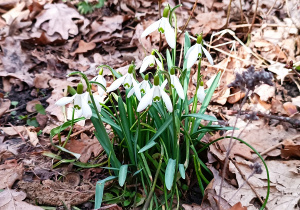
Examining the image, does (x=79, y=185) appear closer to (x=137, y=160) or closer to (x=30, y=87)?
(x=137, y=160)

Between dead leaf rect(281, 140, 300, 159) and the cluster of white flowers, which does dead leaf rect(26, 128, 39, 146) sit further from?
dead leaf rect(281, 140, 300, 159)

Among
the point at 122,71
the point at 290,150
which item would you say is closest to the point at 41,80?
the point at 122,71

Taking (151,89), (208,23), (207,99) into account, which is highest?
(151,89)

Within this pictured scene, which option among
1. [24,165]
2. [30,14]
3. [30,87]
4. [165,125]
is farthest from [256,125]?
[30,14]

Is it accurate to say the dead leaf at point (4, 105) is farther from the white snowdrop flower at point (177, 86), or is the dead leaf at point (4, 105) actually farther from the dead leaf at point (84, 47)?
the white snowdrop flower at point (177, 86)

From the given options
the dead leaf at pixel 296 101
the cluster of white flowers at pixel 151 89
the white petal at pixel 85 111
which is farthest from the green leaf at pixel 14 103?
the dead leaf at pixel 296 101

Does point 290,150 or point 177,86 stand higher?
point 177,86

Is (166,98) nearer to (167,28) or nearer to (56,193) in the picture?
(167,28)

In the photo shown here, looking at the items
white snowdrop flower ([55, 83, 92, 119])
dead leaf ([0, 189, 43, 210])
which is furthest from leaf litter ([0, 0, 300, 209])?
white snowdrop flower ([55, 83, 92, 119])
